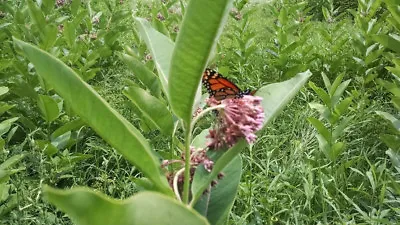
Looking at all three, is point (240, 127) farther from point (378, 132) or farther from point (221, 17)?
point (378, 132)

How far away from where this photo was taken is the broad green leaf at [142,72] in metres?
1.71

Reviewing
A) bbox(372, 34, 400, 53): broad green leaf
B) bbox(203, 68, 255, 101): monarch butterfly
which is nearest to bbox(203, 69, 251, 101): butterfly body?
bbox(203, 68, 255, 101): monarch butterfly

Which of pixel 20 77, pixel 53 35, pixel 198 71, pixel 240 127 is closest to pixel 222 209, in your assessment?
pixel 240 127

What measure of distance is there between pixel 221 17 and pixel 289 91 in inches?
13.0

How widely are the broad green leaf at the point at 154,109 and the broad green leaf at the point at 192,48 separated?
247mm

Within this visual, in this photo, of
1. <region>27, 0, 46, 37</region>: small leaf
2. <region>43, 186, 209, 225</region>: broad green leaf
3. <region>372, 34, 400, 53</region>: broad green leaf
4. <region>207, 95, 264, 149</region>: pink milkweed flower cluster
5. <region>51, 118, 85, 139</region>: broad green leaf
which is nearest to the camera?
<region>43, 186, 209, 225</region>: broad green leaf

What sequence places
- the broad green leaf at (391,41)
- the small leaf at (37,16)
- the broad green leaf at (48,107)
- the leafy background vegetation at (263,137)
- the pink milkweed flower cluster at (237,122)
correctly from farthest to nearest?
the small leaf at (37,16), the broad green leaf at (391,41), the broad green leaf at (48,107), the leafy background vegetation at (263,137), the pink milkweed flower cluster at (237,122)

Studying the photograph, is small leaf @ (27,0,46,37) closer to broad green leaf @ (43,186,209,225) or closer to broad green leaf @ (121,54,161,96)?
broad green leaf @ (121,54,161,96)

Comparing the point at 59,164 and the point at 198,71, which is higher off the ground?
the point at 198,71

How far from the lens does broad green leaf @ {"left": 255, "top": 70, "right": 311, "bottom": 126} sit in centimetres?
99

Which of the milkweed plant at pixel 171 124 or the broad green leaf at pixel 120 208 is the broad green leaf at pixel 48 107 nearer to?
the milkweed plant at pixel 171 124

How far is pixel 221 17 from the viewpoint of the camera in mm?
746

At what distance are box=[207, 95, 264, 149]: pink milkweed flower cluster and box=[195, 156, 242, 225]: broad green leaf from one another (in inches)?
6.8

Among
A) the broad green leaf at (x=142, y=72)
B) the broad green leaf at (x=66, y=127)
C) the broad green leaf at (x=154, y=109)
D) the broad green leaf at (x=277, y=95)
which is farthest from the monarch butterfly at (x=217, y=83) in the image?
the broad green leaf at (x=66, y=127)
